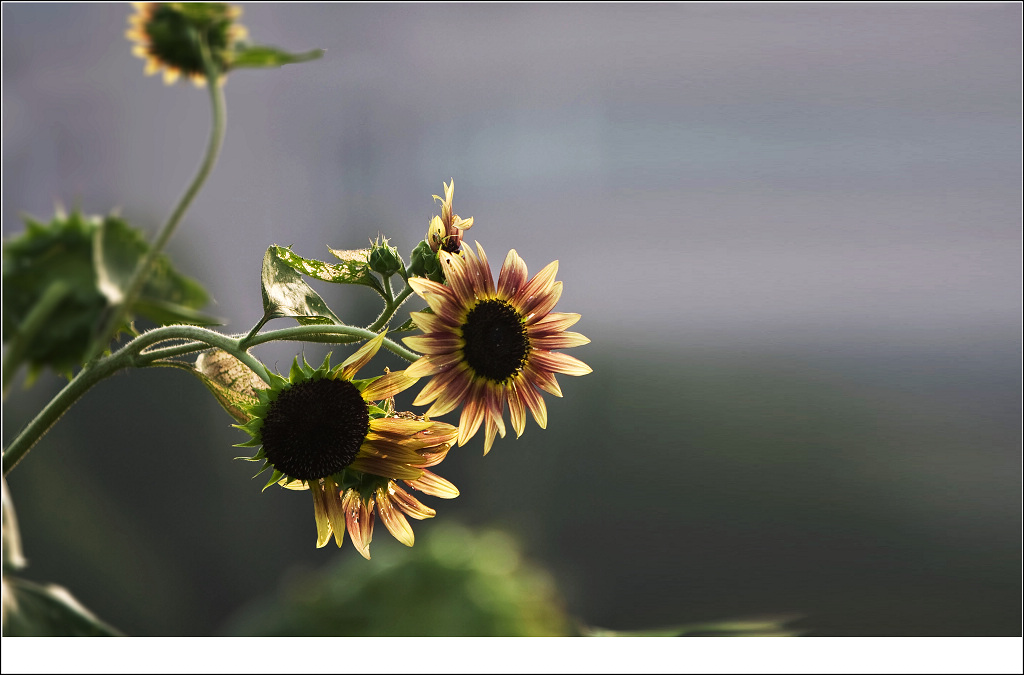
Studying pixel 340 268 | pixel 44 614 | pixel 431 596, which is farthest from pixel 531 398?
pixel 431 596

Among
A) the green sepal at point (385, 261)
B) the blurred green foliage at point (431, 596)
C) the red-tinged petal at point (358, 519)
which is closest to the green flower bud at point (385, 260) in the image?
the green sepal at point (385, 261)

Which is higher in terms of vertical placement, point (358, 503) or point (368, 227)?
point (368, 227)

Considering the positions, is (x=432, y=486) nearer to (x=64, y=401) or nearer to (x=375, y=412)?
(x=375, y=412)

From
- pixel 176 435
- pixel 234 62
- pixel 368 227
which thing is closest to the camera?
pixel 234 62

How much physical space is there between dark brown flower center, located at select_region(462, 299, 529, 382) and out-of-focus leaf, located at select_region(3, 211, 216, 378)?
20cm

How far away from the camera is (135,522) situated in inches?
106

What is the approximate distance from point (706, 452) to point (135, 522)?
1.95 meters

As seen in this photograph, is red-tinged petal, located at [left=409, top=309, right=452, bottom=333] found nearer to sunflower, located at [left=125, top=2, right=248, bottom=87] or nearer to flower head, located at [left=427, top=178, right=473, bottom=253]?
flower head, located at [left=427, top=178, right=473, bottom=253]

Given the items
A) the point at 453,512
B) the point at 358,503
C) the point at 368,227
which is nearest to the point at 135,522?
the point at 453,512

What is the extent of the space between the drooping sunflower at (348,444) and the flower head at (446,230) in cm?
7

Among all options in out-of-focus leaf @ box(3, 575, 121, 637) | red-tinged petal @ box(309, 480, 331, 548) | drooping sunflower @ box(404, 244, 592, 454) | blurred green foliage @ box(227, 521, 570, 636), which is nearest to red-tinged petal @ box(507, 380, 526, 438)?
drooping sunflower @ box(404, 244, 592, 454)

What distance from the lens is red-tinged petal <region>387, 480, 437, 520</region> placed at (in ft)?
1.19

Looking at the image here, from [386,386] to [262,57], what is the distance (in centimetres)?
18

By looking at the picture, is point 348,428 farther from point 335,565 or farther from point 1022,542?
point 1022,542
